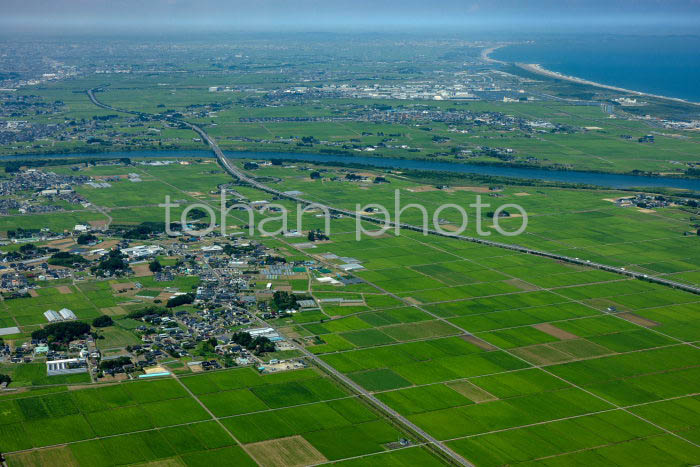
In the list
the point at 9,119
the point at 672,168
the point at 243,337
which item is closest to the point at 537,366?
the point at 243,337

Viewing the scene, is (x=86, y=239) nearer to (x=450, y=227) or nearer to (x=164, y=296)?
(x=164, y=296)

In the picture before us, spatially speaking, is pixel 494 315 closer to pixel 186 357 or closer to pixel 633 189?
pixel 186 357

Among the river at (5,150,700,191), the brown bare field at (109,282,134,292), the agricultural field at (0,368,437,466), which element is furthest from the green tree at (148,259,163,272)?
the river at (5,150,700,191)

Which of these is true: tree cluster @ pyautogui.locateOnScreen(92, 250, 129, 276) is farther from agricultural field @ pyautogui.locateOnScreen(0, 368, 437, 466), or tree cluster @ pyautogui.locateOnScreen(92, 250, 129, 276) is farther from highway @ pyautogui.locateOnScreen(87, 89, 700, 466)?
highway @ pyautogui.locateOnScreen(87, 89, 700, 466)

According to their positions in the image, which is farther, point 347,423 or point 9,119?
point 9,119

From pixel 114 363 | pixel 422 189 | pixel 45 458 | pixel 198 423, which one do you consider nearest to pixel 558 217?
pixel 422 189
